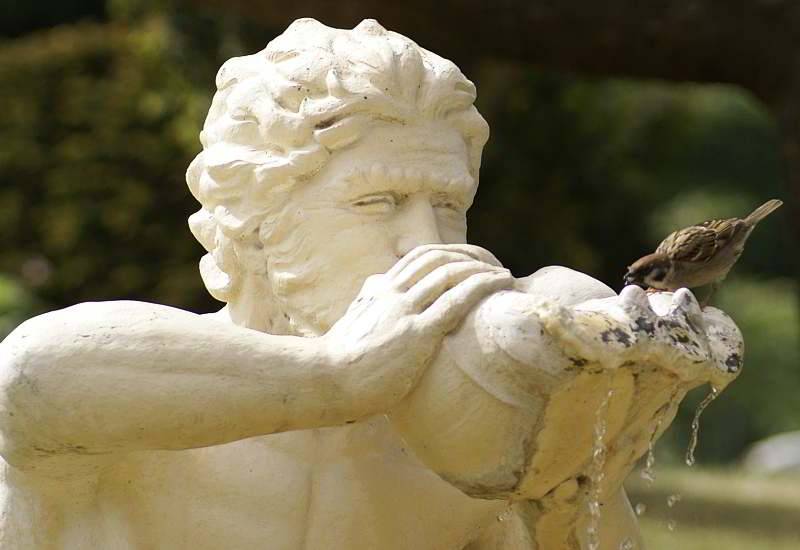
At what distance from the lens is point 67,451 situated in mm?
3264

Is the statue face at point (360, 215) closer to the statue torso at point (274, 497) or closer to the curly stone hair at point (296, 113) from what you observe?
the curly stone hair at point (296, 113)

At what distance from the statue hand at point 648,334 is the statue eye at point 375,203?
449mm

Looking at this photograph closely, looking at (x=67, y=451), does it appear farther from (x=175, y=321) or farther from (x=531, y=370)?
(x=531, y=370)

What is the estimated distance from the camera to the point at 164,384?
3.18 metres

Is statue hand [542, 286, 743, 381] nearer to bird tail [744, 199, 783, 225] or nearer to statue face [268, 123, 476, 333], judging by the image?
statue face [268, 123, 476, 333]

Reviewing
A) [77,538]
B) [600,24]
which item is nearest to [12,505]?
[77,538]

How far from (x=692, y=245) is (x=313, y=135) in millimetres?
2512

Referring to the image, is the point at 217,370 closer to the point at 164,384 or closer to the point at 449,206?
the point at 164,384

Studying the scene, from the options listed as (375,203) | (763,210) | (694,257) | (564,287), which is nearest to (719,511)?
(763,210)

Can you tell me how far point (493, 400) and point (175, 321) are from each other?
20.0 inches

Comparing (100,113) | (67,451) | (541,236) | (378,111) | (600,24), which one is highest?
(378,111)

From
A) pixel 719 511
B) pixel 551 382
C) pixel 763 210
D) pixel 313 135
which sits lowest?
pixel 719 511

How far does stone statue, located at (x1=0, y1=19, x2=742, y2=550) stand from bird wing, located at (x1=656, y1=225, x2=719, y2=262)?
2133 millimetres

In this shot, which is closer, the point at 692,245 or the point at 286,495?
the point at 286,495
